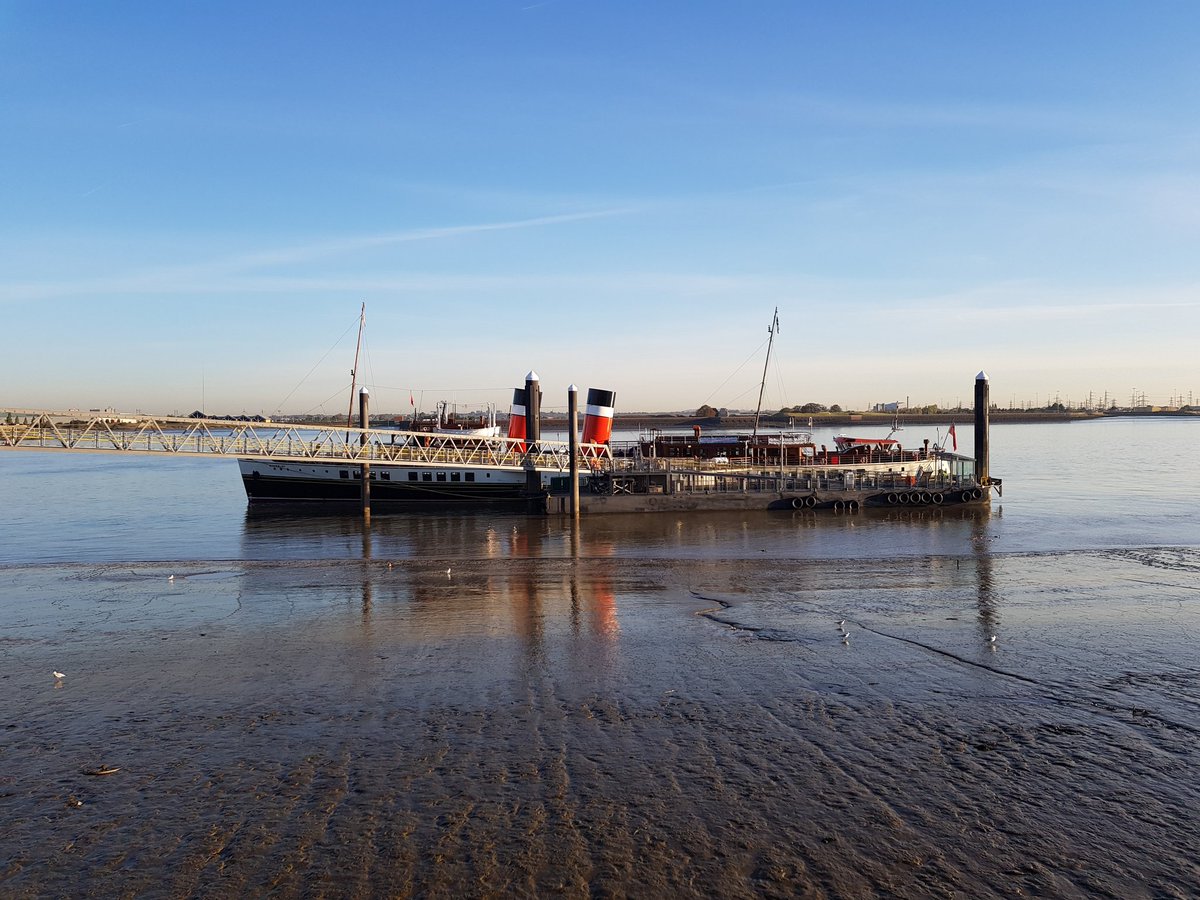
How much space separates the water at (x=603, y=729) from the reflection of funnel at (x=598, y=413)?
27.2 metres

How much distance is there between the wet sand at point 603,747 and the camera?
9.60 metres

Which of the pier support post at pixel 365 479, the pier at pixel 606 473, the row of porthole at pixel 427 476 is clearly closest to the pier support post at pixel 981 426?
the pier at pixel 606 473

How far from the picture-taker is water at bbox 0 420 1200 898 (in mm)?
9695

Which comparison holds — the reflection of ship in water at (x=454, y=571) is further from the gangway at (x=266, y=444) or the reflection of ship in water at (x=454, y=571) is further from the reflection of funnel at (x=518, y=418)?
the reflection of funnel at (x=518, y=418)

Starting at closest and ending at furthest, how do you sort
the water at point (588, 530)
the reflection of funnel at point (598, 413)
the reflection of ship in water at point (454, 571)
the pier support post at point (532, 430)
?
the reflection of ship in water at point (454, 571) → the water at point (588, 530) → the pier support post at point (532, 430) → the reflection of funnel at point (598, 413)

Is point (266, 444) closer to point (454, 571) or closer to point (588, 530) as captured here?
point (588, 530)

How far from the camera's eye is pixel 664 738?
13336mm

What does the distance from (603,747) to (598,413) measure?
146ft

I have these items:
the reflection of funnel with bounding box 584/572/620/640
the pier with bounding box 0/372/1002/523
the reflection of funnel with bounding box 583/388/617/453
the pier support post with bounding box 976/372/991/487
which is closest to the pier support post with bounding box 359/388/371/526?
the pier with bounding box 0/372/1002/523

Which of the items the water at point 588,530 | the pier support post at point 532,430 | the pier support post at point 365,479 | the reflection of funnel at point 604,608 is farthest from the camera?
the pier support post at point 532,430

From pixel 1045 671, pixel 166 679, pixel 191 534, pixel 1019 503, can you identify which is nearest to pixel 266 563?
pixel 191 534

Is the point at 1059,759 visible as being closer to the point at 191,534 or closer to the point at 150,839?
the point at 150,839

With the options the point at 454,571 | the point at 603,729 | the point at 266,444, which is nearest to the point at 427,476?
the point at 266,444

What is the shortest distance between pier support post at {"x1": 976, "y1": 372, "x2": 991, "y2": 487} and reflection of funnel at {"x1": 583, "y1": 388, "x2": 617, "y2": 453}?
2211 cm
